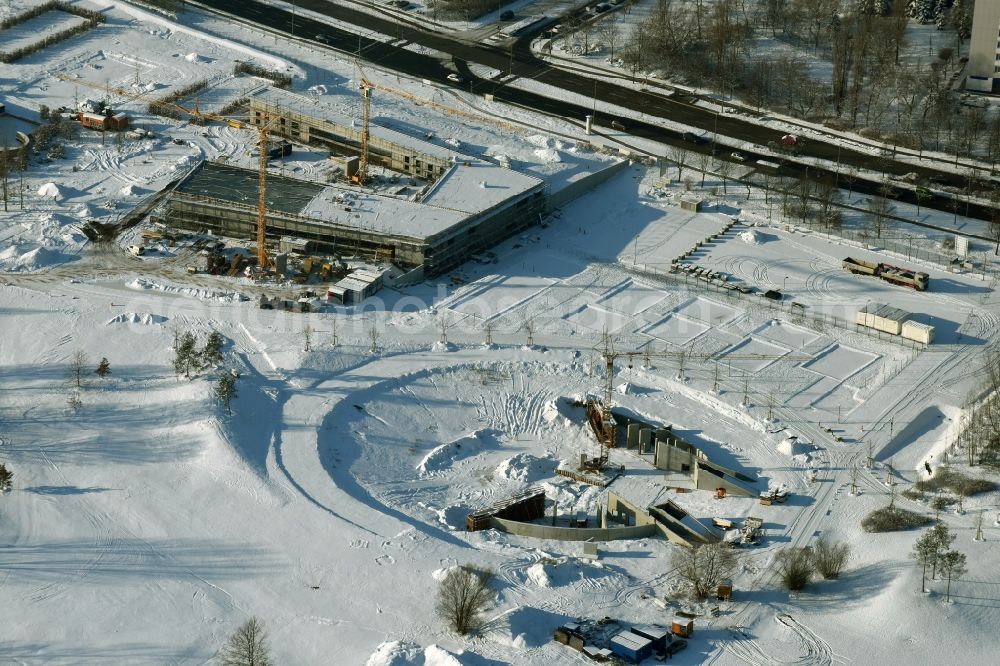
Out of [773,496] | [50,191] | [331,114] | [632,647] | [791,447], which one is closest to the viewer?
[632,647]

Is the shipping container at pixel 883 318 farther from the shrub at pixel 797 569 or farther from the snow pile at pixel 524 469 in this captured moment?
the shrub at pixel 797 569

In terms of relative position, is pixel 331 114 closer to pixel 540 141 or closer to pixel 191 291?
pixel 540 141

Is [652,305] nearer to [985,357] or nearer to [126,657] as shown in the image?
[985,357]

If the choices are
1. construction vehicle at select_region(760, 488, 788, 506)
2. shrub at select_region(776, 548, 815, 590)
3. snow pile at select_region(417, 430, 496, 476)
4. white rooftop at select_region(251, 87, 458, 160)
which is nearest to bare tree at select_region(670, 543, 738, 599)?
shrub at select_region(776, 548, 815, 590)

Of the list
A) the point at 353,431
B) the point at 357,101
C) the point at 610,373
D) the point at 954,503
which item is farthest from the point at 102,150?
the point at 954,503

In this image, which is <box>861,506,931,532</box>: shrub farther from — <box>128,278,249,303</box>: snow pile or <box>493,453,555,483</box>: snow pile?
<box>128,278,249,303</box>: snow pile

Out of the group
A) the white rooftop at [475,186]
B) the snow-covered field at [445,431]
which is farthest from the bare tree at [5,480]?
the white rooftop at [475,186]

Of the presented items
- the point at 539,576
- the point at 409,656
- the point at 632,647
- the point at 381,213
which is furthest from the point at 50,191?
the point at 632,647
